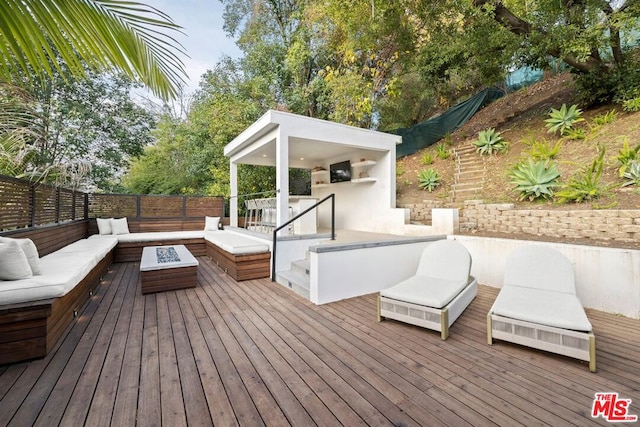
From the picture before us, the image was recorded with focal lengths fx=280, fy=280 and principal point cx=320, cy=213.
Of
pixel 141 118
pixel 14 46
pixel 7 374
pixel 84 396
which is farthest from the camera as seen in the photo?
pixel 141 118

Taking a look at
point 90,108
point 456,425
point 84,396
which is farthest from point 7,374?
point 90,108

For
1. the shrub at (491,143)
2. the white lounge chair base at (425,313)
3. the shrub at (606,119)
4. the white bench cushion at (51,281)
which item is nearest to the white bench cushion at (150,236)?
the white bench cushion at (51,281)

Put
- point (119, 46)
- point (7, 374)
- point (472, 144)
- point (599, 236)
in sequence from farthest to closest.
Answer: point (472, 144)
point (599, 236)
point (7, 374)
point (119, 46)

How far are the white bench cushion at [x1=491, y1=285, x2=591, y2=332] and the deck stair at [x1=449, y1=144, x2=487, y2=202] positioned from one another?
14.3ft

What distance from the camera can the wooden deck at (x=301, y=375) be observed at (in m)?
1.82

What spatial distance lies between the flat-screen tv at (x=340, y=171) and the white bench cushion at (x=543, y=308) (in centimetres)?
519

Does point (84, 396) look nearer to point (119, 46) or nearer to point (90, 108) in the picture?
point (119, 46)

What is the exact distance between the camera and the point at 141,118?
10633 mm

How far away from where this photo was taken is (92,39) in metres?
0.89

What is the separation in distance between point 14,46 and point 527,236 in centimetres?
590

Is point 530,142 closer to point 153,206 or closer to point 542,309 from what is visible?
point 542,309

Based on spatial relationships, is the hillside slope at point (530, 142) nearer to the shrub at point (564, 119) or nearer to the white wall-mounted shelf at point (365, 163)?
the shrub at point (564, 119)

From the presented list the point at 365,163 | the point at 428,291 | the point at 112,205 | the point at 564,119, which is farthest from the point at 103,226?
the point at 564,119

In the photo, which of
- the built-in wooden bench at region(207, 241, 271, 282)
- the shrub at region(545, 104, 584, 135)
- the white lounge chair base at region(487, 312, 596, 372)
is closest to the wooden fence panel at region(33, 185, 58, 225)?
the built-in wooden bench at region(207, 241, 271, 282)
